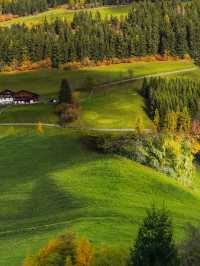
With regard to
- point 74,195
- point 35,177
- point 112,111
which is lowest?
point 112,111

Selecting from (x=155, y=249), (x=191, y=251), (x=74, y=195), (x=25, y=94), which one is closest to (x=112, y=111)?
(x=25, y=94)

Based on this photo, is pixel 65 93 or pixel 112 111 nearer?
pixel 65 93

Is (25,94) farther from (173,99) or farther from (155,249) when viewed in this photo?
(155,249)

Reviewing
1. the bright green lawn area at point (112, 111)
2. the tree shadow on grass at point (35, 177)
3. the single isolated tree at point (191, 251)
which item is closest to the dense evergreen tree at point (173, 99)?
the bright green lawn area at point (112, 111)

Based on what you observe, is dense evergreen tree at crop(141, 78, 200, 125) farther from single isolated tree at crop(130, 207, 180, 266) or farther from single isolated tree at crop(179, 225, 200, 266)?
single isolated tree at crop(130, 207, 180, 266)

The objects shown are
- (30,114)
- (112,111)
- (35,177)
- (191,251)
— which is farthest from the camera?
(112,111)

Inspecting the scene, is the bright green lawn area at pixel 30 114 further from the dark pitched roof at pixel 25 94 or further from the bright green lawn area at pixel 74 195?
the bright green lawn area at pixel 74 195

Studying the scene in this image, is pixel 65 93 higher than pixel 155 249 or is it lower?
lower

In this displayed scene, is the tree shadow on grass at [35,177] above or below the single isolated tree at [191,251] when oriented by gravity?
below

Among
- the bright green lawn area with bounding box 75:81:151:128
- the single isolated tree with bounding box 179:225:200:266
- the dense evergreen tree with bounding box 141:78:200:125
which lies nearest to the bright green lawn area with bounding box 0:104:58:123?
the bright green lawn area with bounding box 75:81:151:128

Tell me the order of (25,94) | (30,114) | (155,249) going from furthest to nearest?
Result: (25,94) → (30,114) → (155,249)
